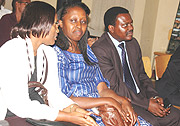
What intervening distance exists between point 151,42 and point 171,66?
5.04 m

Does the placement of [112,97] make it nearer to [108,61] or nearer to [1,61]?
[108,61]

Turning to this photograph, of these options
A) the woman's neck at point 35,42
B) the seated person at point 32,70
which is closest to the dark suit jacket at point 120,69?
the seated person at point 32,70

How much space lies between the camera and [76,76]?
91.6 inches

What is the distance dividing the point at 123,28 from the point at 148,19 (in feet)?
18.4

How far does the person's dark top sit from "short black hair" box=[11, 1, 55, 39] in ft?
7.19

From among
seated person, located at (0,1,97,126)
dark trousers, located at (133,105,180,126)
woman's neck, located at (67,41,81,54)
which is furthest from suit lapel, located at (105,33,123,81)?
seated person, located at (0,1,97,126)

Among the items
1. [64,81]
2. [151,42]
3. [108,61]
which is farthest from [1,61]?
[151,42]

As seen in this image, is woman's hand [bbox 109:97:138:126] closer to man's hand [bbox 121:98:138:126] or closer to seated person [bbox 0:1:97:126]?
man's hand [bbox 121:98:138:126]

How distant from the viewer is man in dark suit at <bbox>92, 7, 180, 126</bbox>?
2.78 m

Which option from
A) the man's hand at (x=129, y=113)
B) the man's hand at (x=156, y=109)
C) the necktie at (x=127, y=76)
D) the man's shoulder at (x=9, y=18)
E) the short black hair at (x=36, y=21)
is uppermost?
the short black hair at (x=36, y=21)

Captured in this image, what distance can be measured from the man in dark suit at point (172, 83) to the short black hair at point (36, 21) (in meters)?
2.04

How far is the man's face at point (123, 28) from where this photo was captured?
119 inches

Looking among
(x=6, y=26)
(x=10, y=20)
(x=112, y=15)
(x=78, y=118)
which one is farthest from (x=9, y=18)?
(x=78, y=118)

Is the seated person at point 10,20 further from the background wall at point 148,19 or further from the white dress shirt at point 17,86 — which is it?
the background wall at point 148,19
